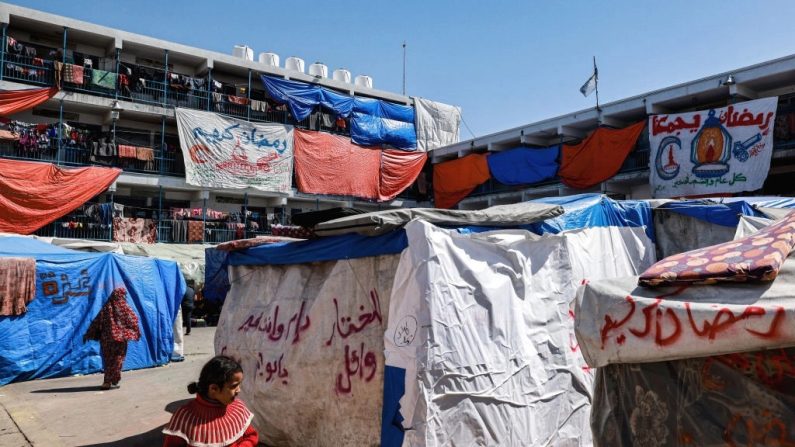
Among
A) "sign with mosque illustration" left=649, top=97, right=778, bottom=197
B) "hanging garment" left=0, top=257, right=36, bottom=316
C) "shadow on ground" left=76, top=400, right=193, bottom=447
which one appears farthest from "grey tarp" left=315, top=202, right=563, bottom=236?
"sign with mosque illustration" left=649, top=97, right=778, bottom=197

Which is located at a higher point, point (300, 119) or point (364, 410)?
point (300, 119)

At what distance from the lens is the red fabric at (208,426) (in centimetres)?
311

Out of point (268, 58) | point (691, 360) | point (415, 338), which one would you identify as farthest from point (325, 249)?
point (268, 58)

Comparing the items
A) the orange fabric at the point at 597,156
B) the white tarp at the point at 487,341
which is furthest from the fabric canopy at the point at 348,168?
the white tarp at the point at 487,341

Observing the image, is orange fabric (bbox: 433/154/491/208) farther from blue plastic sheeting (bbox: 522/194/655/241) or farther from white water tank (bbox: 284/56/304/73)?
blue plastic sheeting (bbox: 522/194/655/241)

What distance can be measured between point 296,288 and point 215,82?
24.1m

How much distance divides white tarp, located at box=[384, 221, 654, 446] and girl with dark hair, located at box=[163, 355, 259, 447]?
1.48 m

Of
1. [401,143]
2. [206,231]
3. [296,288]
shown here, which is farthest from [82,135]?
[296,288]

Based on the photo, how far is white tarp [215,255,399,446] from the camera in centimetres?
500

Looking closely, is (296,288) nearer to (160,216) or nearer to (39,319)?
(39,319)

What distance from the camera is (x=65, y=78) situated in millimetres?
23109

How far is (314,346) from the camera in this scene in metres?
5.56

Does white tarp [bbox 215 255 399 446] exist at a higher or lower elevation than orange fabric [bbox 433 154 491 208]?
lower

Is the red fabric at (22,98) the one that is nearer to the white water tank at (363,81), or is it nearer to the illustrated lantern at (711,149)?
the white water tank at (363,81)
